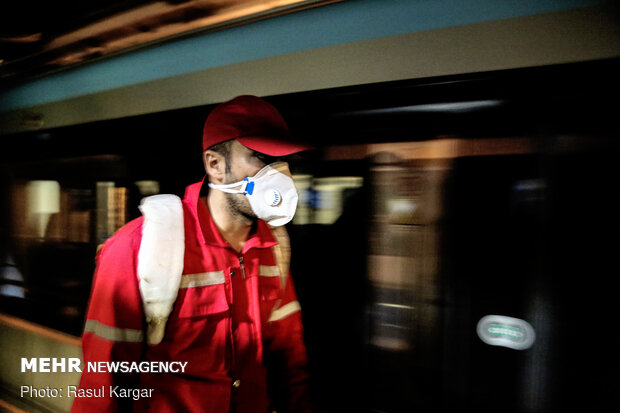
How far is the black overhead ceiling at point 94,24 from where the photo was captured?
205 cm

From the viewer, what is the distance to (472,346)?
157 centimetres

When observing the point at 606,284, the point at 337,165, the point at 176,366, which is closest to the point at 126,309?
the point at 176,366

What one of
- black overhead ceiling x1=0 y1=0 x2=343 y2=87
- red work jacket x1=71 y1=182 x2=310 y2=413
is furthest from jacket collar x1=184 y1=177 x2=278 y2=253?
black overhead ceiling x1=0 y1=0 x2=343 y2=87

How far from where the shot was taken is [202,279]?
57.3 inches

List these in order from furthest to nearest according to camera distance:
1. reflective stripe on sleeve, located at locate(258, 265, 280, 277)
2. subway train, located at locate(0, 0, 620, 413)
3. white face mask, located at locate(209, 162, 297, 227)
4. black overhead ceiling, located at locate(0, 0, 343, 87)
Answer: black overhead ceiling, located at locate(0, 0, 343, 87)
reflective stripe on sleeve, located at locate(258, 265, 280, 277)
white face mask, located at locate(209, 162, 297, 227)
subway train, located at locate(0, 0, 620, 413)

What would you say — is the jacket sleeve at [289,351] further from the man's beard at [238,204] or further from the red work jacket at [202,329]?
the man's beard at [238,204]

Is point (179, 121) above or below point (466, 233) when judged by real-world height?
above

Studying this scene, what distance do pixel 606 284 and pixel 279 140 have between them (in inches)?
51.7

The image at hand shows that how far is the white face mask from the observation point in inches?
60.9

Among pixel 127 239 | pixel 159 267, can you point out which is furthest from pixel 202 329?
pixel 127 239

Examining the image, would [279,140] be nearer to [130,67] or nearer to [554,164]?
[554,164]

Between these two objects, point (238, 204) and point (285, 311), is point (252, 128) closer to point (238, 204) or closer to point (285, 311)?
point (238, 204)

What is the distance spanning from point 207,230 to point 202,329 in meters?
0.37

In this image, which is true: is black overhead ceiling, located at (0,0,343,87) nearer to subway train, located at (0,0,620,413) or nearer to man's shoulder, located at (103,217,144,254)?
subway train, located at (0,0,620,413)
